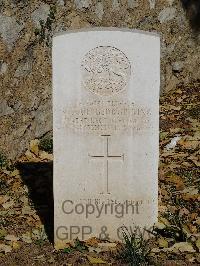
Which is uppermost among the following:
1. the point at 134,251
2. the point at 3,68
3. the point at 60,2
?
the point at 60,2

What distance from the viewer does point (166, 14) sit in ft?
27.7

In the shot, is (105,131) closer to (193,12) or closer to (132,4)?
(132,4)

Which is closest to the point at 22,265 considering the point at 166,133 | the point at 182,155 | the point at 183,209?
the point at 183,209

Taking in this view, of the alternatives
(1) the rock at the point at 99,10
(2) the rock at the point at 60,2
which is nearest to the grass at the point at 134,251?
(2) the rock at the point at 60,2

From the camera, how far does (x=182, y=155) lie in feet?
21.1

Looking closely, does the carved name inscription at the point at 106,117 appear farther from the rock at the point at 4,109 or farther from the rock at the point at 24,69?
the rock at the point at 24,69

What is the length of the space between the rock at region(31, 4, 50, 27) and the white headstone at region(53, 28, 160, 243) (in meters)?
2.30

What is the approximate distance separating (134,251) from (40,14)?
11.1 feet

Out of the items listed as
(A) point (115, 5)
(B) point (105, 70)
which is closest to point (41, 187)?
(B) point (105, 70)

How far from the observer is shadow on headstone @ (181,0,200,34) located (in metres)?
8.77

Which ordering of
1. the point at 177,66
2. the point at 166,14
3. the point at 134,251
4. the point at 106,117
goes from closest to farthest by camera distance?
the point at 134,251 < the point at 106,117 < the point at 166,14 < the point at 177,66

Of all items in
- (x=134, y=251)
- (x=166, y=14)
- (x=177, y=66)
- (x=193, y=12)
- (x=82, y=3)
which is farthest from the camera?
(x=193, y=12)

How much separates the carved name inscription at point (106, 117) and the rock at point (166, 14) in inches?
166

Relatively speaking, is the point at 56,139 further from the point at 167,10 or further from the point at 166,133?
the point at 167,10
